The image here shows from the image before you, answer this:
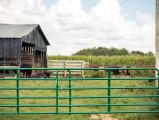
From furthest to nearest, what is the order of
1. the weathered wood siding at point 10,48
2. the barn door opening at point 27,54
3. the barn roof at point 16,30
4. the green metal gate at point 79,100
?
the barn door opening at point 27,54, the barn roof at point 16,30, the weathered wood siding at point 10,48, the green metal gate at point 79,100

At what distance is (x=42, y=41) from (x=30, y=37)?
6.25 metres

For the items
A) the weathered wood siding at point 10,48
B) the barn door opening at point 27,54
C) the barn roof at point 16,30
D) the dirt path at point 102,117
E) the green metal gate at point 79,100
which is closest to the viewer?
the green metal gate at point 79,100

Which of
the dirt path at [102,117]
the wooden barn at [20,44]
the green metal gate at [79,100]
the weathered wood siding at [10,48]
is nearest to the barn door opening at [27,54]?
the wooden barn at [20,44]

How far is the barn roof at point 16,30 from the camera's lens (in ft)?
123

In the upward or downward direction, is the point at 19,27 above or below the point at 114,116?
above

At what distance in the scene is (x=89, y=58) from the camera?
63.3 metres

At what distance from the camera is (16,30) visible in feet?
130

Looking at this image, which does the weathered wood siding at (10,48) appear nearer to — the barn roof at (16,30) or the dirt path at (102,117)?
the barn roof at (16,30)

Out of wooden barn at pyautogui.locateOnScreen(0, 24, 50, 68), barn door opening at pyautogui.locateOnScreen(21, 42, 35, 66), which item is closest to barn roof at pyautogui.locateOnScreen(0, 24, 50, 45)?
wooden barn at pyautogui.locateOnScreen(0, 24, 50, 68)

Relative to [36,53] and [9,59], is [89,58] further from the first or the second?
[9,59]

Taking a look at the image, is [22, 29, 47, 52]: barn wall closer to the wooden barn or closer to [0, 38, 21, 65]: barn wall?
the wooden barn

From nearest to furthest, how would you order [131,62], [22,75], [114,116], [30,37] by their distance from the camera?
[114,116], [22,75], [30,37], [131,62]

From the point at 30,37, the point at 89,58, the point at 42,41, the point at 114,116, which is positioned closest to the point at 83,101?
the point at 114,116

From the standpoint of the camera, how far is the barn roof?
3734cm
